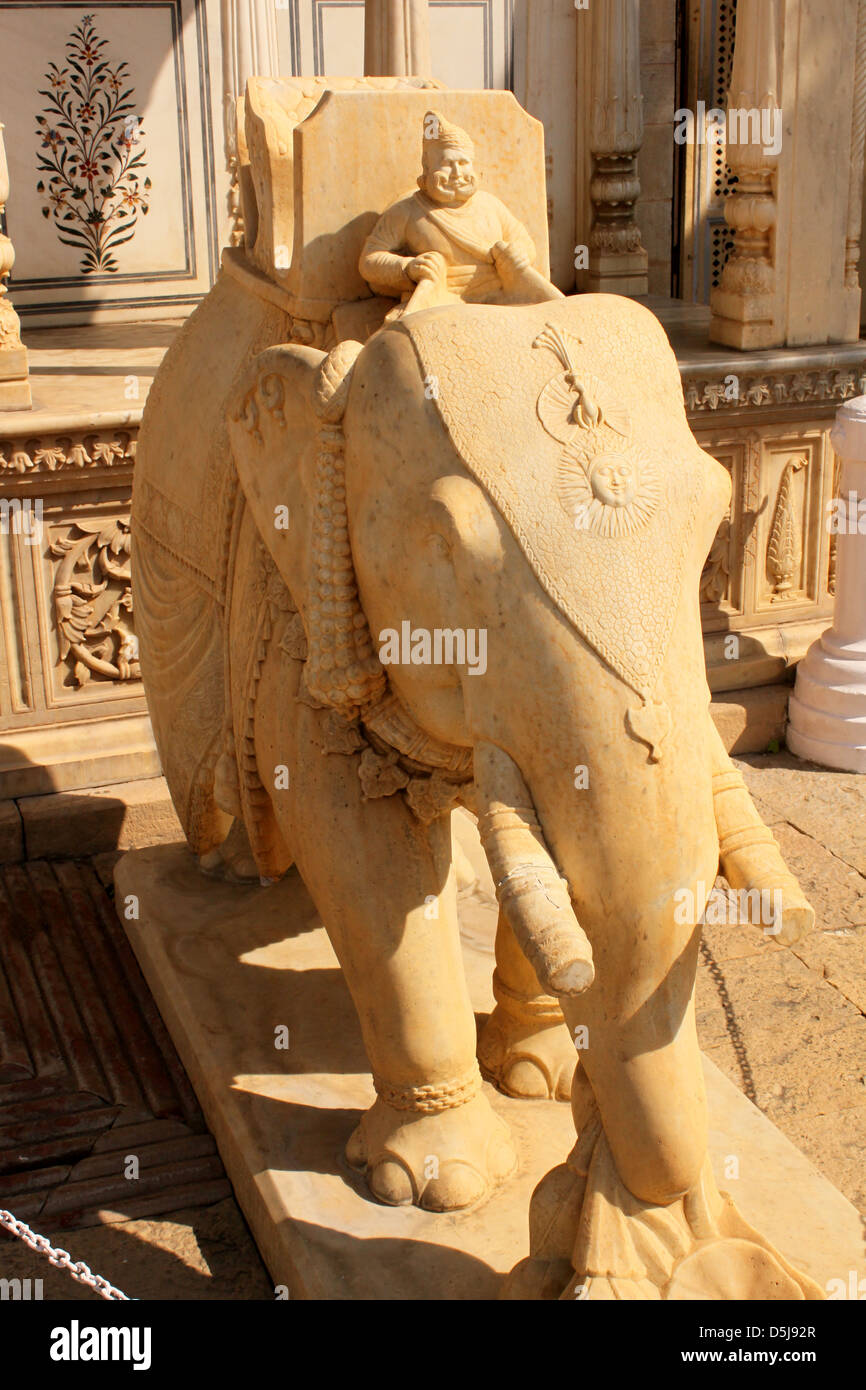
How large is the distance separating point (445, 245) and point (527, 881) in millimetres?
1356

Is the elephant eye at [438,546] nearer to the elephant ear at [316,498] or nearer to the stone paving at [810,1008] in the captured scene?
the elephant ear at [316,498]

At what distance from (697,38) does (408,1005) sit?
670cm

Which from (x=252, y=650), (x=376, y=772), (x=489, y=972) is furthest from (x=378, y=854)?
(x=489, y=972)

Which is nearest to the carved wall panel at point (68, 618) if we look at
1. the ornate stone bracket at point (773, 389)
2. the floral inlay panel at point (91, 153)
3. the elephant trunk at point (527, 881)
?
the ornate stone bracket at point (773, 389)

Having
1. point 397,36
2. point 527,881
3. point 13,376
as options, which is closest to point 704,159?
point 397,36

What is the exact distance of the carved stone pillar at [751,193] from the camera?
6.00 metres

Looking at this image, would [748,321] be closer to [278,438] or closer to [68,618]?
[68,618]

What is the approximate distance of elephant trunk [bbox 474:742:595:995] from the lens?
85.5 inches

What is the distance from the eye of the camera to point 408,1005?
9.94 ft

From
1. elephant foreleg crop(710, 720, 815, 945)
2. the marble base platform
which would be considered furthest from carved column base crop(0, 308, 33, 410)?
elephant foreleg crop(710, 720, 815, 945)

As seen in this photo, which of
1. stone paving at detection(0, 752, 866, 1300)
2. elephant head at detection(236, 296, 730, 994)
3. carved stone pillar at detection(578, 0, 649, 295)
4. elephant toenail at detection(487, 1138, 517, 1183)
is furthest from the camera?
carved stone pillar at detection(578, 0, 649, 295)

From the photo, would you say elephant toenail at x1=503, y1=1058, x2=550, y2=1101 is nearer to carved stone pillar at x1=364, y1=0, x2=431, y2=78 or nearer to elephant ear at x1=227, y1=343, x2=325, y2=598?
elephant ear at x1=227, y1=343, x2=325, y2=598

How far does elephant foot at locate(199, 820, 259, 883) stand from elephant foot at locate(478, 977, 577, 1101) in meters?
1.10

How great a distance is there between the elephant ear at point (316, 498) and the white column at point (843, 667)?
131 inches
